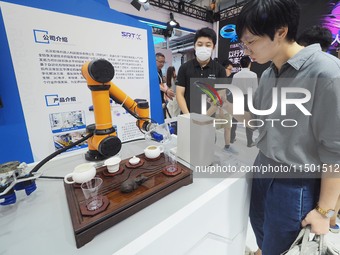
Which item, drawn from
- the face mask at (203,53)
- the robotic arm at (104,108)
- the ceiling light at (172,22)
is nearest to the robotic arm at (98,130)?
the robotic arm at (104,108)

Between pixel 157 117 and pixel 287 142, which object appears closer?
pixel 287 142

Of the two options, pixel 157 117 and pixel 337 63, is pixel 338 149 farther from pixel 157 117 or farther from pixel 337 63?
pixel 157 117

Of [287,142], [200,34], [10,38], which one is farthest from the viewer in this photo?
[200,34]

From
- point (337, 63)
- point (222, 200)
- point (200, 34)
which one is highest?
point (200, 34)

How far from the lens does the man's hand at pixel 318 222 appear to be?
22.5 inches

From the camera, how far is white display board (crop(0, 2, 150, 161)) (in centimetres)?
81

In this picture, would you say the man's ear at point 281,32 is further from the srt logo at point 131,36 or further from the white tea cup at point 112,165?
the srt logo at point 131,36

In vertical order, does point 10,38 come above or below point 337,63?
above

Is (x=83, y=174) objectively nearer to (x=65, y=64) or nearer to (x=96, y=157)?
(x=96, y=157)

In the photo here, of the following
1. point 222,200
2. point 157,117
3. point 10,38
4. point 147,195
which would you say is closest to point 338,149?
point 222,200

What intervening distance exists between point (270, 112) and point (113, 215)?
613mm

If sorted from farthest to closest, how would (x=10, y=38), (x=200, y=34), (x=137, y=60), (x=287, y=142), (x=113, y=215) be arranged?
(x=200, y=34)
(x=137, y=60)
(x=10, y=38)
(x=287, y=142)
(x=113, y=215)

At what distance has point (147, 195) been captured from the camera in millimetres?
508

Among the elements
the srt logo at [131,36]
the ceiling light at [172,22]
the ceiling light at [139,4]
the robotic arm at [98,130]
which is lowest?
the robotic arm at [98,130]
